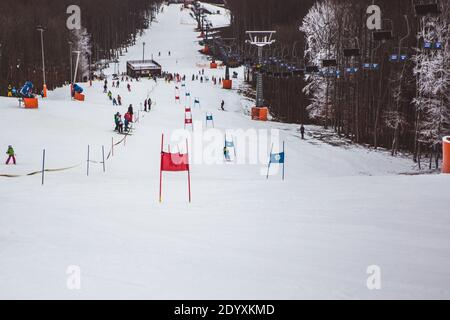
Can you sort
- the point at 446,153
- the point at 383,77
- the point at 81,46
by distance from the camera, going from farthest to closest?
the point at 81,46, the point at 383,77, the point at 446,153

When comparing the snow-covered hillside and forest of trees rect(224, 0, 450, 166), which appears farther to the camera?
forest of trees rect(224, 0, 450, 166)

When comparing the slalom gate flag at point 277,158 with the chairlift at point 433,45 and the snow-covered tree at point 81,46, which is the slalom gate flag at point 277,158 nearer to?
the chairlift at point 433,45

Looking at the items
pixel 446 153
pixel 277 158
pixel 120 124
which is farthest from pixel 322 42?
pixel 446 153

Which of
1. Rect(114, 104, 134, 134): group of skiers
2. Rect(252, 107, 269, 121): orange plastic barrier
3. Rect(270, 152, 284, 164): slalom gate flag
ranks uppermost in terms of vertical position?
Rect(252, 107, 269, 121): orange plastic barrier

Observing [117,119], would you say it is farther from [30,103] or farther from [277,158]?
[277,158]

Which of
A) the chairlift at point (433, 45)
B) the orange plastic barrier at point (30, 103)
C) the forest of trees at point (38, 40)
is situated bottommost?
the orange plastic barrier at point (30, 103)

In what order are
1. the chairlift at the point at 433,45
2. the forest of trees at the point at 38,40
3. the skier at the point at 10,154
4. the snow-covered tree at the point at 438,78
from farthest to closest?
the forest of trees at the point at 38,40, the snow-covered tree at the point at 438,78, the chairlift at the point at 433,45, the skier at the point at 10,154

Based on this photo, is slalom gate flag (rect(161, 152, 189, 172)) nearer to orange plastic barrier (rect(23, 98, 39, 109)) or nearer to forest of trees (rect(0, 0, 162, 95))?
orange plastic barrier (rect(23, 98, 39, 109))

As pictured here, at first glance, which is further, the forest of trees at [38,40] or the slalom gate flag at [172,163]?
the forest of trees at [38,40]

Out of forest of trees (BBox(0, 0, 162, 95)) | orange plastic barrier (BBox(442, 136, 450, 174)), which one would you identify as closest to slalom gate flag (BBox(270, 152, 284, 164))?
orange plastic barrier (BBox(442, 136, 450, 174))

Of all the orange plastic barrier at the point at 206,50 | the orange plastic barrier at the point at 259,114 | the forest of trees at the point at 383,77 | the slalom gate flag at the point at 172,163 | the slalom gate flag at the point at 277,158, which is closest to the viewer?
the slalom gate flag at the point at 172,163

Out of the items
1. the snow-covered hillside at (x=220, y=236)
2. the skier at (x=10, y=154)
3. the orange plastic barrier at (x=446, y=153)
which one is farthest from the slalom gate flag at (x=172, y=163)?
the skier at (x=10, y=154)

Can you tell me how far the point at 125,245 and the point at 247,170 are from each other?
1402cm

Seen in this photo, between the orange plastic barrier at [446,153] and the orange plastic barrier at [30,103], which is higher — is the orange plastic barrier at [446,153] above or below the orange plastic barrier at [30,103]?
below
